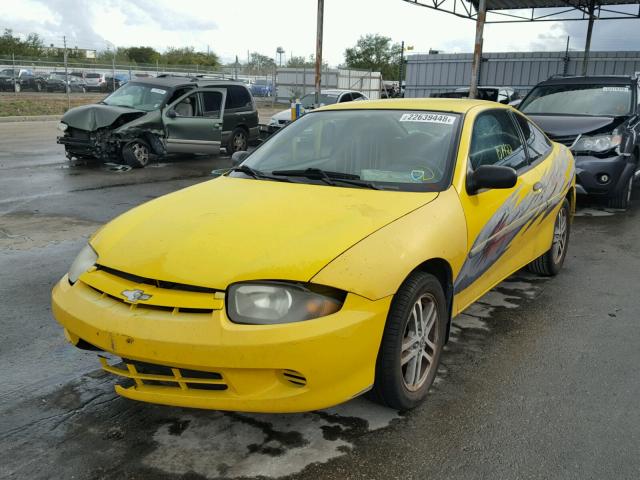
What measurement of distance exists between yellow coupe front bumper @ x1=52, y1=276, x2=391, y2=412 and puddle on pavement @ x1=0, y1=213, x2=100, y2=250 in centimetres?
395

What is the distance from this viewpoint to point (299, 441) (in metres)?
2.73

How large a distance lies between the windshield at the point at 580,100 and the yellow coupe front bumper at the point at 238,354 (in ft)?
24.4

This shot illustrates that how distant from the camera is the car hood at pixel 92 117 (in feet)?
36.5

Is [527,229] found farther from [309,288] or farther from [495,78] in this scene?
[495,78]

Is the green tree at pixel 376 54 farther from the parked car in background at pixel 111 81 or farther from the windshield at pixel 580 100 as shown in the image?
the windshield at pixel 580 100

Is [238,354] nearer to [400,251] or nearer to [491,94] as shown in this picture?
[400,251]

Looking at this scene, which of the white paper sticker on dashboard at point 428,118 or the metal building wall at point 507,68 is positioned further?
the metal building wall at point 507,68

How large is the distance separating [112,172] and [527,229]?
8653mm

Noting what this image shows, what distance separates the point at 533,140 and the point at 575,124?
12.7 feet

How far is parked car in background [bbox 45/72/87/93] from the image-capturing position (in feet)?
106

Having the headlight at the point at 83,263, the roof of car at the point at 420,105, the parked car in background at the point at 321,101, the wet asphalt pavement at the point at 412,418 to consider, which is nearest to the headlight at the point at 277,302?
the wet asphalt pavement at the point at 412,418

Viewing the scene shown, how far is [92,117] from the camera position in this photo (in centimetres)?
1115

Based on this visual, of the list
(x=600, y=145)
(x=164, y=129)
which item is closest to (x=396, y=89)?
(x=164, y=129)

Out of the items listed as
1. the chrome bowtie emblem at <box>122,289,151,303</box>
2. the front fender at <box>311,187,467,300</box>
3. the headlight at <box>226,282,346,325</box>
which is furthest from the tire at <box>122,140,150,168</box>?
the headlight at <box>226,282,346,325</box>
